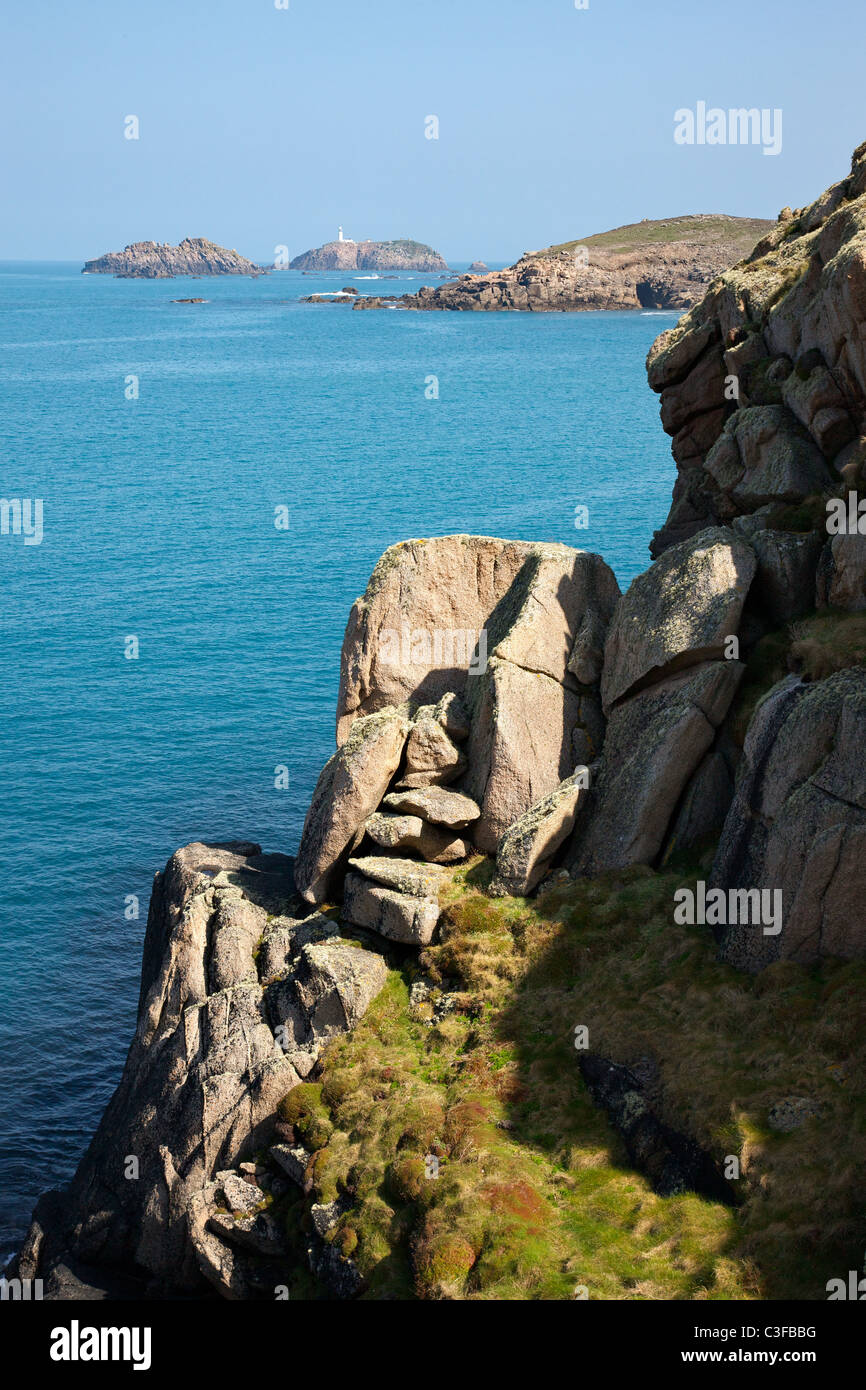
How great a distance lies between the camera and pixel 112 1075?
51.0 metres

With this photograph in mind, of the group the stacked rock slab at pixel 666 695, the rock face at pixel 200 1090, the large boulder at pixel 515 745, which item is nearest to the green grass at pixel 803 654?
the stacked rock slab at pixel 666 695

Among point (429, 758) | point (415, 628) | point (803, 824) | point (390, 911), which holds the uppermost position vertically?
point (415, 628)

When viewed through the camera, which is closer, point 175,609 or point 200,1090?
point 200,1090

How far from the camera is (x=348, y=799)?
42688 millimetres

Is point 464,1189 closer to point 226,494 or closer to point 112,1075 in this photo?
point 112,1075

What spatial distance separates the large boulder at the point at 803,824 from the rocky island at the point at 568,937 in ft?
0.32

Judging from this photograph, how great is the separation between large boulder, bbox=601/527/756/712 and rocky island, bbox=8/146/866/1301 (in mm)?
135

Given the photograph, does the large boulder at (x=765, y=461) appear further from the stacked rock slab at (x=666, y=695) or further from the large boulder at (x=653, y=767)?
the large boulder at (x=653, y=767)

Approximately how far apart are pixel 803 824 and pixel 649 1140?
9.20 metres

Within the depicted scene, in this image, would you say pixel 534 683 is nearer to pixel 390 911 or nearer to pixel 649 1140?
pixel 390 911

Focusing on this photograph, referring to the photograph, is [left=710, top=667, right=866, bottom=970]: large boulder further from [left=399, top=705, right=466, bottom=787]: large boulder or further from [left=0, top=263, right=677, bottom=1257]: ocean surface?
[left=0, top=263, right=677, bottom=1257]: ocean surface

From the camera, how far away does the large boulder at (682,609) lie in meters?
38.7

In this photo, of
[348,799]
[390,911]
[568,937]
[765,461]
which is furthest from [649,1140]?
[765,461]
